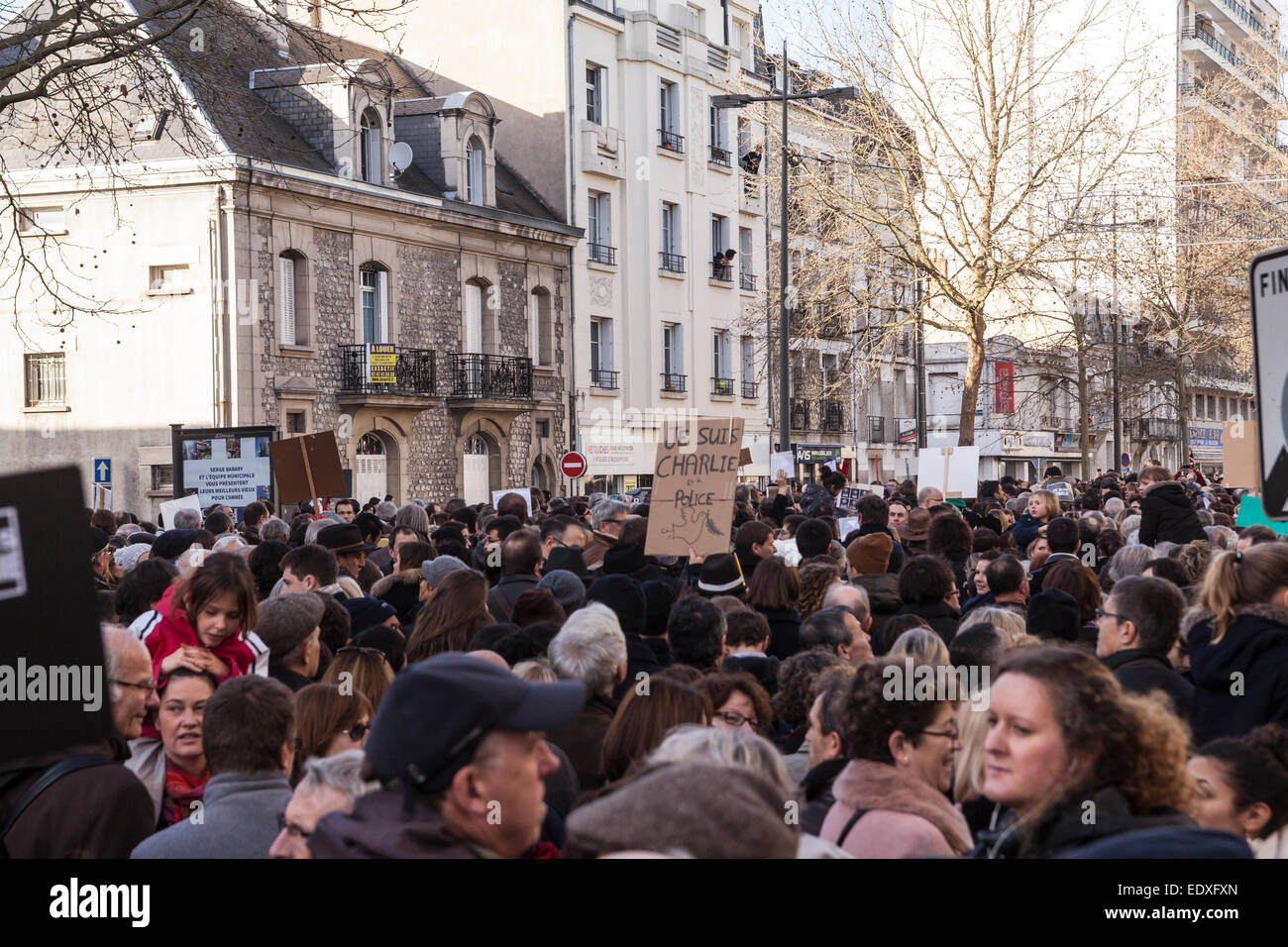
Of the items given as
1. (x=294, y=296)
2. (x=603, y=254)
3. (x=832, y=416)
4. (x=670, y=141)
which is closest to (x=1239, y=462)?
(x=294, y=296)

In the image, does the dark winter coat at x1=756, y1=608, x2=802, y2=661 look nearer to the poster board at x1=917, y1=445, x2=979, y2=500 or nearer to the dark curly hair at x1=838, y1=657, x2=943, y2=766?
the dark curly hair at x1=838, y1=657, x2=943, y2=766

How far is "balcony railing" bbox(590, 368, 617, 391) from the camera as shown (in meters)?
40.6

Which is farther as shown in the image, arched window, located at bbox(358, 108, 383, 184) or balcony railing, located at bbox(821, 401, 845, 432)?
balcony railing, located at bbox(821, 401, 845, 432)

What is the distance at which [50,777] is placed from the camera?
421 cm

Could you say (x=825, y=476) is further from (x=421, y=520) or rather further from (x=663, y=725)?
(x=663, y=725)

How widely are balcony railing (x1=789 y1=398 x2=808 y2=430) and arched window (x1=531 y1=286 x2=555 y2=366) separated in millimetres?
11675

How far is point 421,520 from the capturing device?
1242 cm

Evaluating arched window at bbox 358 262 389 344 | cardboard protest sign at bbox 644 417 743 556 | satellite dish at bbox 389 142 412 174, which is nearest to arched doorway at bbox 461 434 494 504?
arched window at bbox 358 262 389 344

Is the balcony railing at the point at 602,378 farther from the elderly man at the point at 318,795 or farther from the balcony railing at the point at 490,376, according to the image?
the elderly man at the point at 318,795

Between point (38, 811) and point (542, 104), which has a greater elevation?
point (542, 104)

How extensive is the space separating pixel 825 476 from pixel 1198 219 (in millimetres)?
18279

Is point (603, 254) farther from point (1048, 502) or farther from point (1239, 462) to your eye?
point (1048, 502)

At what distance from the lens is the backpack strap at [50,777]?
164 inches
